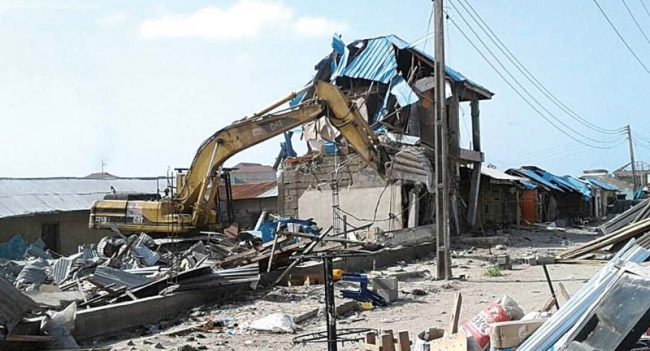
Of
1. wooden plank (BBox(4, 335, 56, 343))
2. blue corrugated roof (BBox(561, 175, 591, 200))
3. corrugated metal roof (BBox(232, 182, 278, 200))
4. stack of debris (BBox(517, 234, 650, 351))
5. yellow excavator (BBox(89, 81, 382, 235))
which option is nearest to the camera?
stack of debris (BBox(517, 234, 650, 351))

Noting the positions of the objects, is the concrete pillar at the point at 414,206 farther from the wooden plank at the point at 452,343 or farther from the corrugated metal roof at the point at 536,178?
the wooden plank at the point at 452,343

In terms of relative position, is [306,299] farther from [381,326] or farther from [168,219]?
[168,219]

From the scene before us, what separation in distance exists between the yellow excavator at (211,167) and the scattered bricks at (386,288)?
777 centimetres

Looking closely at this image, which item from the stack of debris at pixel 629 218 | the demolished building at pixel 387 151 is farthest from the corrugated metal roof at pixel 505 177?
the stack of debris at pixel 629 218

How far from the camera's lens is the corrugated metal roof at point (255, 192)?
35156 mm

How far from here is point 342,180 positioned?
25.0 meters

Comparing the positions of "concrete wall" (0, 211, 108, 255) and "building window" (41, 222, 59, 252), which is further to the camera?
"building window" (41, 222, 59, 252)

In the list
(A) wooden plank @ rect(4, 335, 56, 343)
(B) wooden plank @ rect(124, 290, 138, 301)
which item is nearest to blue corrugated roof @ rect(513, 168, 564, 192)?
(B) wooden plank @ rect(124, 290, 138, 301)

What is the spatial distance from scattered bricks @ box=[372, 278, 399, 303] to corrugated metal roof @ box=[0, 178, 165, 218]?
19441 mm

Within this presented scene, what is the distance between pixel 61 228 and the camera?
29531 mm

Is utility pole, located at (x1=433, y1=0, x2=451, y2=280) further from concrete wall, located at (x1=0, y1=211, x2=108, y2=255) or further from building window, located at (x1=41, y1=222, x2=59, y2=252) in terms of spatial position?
building window, located at (x1=41, y1=222, x2=59, y2=252)

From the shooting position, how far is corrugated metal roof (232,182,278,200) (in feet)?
115

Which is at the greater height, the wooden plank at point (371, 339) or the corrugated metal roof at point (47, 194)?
the corrugated metal roof at point (47, 194)

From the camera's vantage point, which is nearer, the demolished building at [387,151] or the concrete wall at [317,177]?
the demolished building at [387,151]
